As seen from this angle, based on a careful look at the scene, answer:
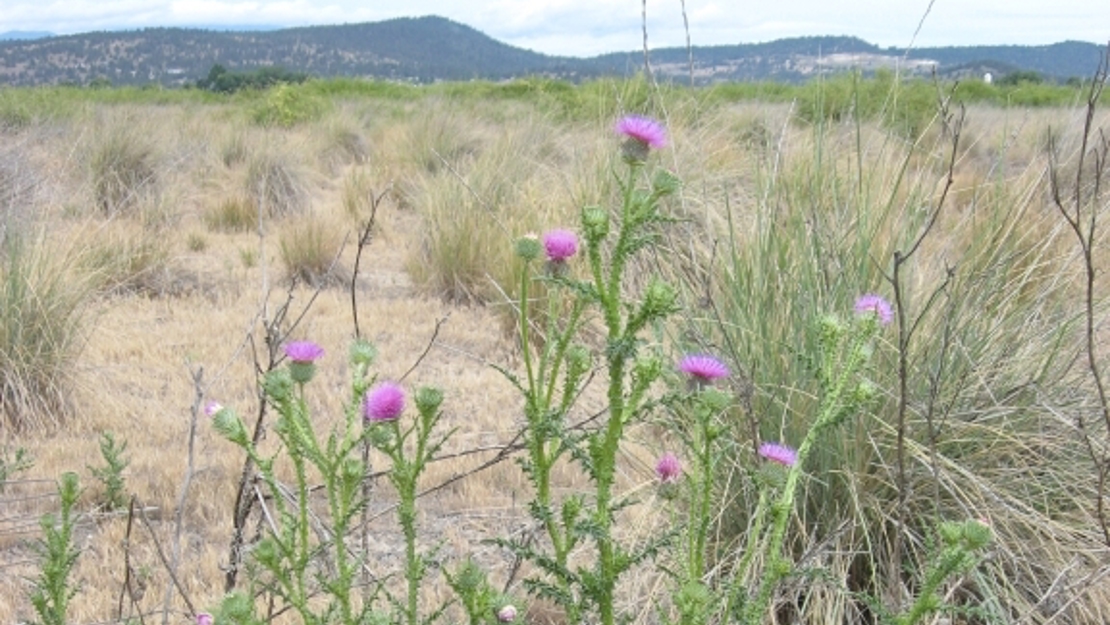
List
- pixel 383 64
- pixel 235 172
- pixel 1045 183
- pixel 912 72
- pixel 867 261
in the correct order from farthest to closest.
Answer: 1. pixel 383 64
2. pixel 235 172
3. pixel 1045 183
4. pixel 912 72
5. pixel 867 261

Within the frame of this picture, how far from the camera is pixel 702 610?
42.9 inches

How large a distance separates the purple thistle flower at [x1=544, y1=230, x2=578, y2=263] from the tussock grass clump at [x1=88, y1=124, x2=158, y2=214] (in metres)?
6.70

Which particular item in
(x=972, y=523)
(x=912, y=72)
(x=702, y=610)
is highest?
(x=912, y=72)

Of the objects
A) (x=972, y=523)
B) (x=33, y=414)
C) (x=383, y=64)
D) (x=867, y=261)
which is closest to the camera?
(x=972, y=523)

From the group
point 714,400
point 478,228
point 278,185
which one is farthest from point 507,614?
point 278,185

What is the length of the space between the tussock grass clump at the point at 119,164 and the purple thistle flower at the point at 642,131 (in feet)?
22.8

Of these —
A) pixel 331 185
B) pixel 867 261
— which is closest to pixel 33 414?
pixel 867 261

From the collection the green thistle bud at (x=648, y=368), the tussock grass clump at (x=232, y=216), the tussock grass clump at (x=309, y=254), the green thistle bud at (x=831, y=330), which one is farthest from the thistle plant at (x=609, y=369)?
the tussock grass clump at (x=232, y=216)

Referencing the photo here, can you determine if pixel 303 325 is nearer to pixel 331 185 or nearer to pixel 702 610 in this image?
pixel 702 610

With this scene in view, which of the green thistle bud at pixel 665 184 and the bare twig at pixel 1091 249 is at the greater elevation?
the green thistle bud at pixel 665 184

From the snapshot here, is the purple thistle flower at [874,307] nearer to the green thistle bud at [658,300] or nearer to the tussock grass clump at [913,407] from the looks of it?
the green thistle bud at [658,300]

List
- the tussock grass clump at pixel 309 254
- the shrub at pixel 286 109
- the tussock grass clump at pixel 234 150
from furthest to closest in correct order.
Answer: the shrub at pixel 286 109 < the tussock grass clump at pixel 234 150 < the tussock grass clump at pixel 309 254

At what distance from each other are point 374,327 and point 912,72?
2693 mm

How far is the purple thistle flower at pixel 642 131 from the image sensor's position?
45.1 inches
